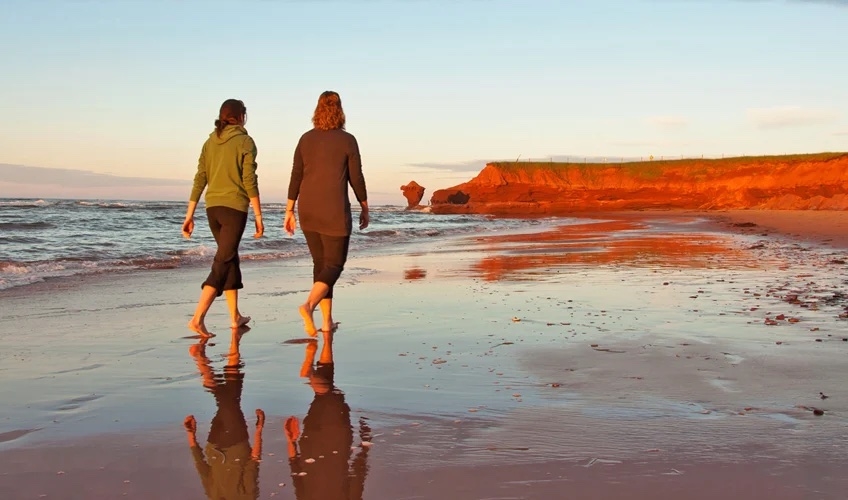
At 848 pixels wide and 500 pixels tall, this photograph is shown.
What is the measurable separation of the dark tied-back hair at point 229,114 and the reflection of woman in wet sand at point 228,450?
2.54 m

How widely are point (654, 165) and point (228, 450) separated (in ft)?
289

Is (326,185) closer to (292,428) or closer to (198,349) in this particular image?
(198,349)

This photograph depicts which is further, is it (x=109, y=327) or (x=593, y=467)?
(x=109, y=327)

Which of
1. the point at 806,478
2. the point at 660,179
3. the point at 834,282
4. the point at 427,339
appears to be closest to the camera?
the point at 806,478

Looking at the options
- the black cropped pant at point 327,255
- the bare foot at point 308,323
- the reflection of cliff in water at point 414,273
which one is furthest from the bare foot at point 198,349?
the reflection of cliff in water at point 414,273

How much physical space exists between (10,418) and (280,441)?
1251 millimetres

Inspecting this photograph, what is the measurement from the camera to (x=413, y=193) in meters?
84.5

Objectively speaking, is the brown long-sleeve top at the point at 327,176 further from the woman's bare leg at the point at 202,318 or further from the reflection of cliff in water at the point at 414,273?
the reflection of cliff in water at the point at 414,273

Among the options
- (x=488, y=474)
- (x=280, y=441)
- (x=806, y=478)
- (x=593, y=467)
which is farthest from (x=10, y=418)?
(x=806, y=478)

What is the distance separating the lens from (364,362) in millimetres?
4465

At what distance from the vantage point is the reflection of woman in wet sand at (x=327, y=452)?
7.82ft

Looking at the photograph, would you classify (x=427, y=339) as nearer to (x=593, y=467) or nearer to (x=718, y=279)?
(x=593, y=467)

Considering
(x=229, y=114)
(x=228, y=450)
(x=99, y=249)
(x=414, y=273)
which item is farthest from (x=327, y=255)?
(x=99, y=249)

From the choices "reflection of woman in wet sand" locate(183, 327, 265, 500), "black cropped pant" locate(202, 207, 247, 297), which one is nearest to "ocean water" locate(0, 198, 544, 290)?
"black cropped pant" locate(202, 207, 247, 297)
